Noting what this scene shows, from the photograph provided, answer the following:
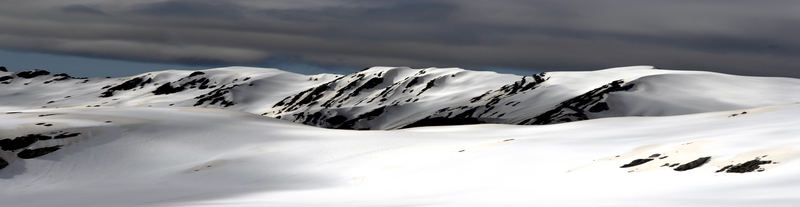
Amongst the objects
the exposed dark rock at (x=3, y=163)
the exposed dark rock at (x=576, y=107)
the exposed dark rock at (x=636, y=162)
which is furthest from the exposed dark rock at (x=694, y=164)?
the exposed dark rock at (x=576, y=107)

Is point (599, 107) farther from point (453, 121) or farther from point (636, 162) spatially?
point (636, 162)

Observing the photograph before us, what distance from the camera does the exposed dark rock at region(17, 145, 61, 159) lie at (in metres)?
57.2

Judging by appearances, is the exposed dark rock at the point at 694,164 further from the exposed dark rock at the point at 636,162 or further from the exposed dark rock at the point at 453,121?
the exposed dark rock at the point at 453,121

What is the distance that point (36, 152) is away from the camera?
58.3 m

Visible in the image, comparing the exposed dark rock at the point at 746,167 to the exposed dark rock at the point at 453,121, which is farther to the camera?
the exposed dark rock at the point at 453,121

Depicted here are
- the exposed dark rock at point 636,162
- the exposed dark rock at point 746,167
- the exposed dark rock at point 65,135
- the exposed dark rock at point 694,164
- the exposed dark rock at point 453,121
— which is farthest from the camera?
the exposed dark rock at point 453,121

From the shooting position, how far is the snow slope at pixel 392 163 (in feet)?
95.0

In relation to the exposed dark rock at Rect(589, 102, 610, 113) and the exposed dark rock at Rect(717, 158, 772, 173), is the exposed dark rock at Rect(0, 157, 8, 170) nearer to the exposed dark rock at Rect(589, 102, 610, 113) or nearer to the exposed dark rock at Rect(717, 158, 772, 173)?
the exposed dark rock at Rect(717, 158, 772, 173)

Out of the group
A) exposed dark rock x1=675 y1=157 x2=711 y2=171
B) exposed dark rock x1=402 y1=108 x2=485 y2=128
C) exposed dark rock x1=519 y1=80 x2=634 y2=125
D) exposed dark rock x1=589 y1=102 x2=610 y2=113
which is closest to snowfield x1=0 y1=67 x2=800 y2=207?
exposed dark rock x1=675 y1=157 x2=711 y2=171

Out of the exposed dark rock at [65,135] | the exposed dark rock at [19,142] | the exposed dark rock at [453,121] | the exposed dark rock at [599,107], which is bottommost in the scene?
the exposed dark rock at [19,142]

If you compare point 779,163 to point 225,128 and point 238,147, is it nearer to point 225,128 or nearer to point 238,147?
point 238,147

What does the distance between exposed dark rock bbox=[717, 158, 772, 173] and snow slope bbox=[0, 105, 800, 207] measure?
14 cm

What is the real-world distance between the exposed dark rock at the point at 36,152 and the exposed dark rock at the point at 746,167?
46.6 metres

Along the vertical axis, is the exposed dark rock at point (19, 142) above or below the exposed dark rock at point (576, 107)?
below
